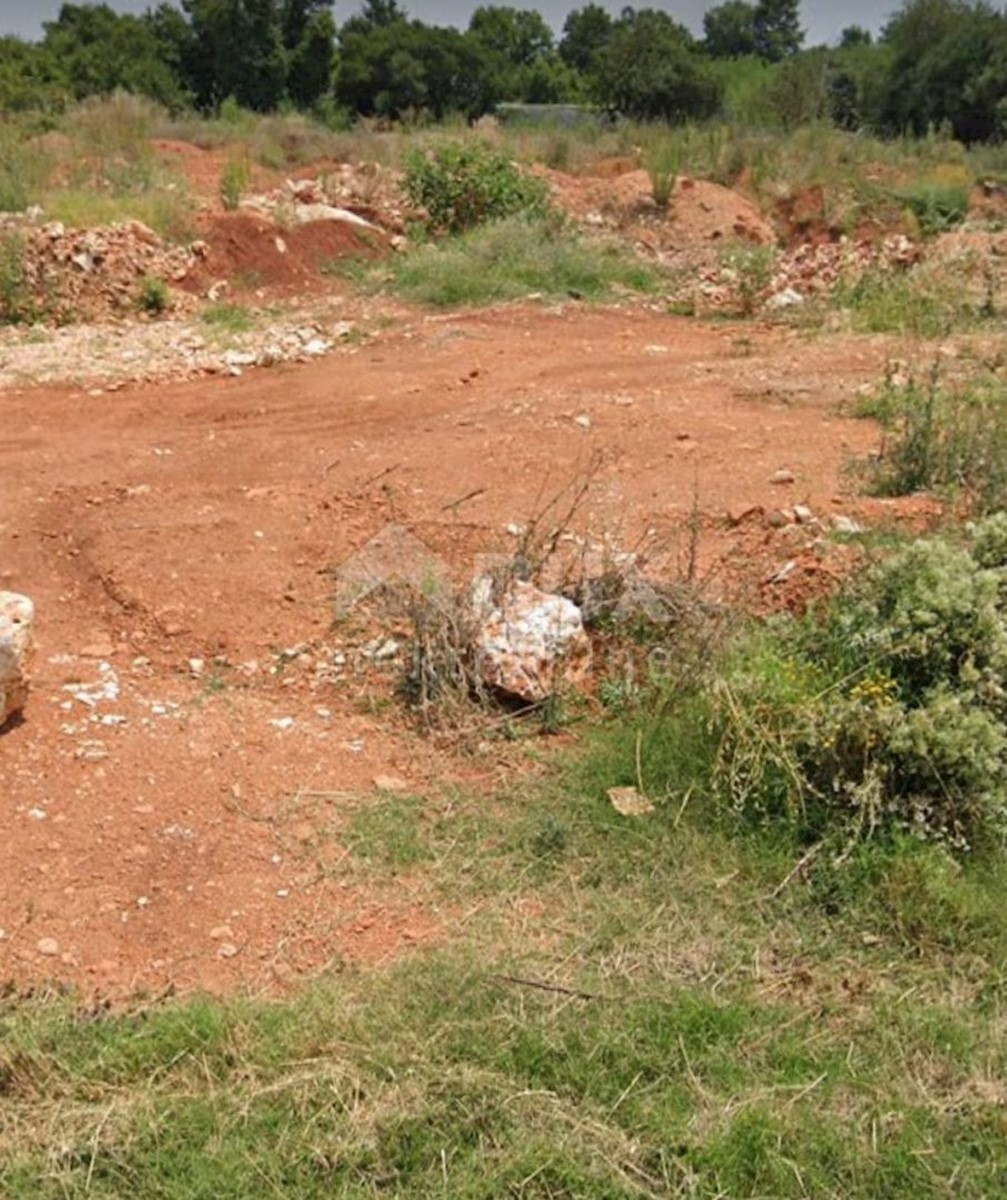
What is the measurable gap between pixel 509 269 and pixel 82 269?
2787 mm

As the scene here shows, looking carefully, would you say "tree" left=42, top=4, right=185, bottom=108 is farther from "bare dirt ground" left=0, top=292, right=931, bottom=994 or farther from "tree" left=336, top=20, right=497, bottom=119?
"bare dirt ground" left=0, top=292, right=931, bottom=994

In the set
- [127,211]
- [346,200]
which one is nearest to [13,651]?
[127,211]

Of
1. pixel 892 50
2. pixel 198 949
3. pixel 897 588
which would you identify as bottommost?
pixel 198 949

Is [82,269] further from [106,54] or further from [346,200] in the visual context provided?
[106,54]

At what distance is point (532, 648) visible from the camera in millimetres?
3357

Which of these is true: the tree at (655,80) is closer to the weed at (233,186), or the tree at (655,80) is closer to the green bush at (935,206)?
the green bush at (935,206)

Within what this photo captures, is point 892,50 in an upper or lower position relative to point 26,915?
upper

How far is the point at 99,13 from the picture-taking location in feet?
101

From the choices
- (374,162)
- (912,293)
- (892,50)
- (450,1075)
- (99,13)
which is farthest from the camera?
(99,13)

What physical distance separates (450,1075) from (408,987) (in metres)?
0.25

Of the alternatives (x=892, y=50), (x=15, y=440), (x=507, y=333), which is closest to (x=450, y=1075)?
(x=15, y=440)

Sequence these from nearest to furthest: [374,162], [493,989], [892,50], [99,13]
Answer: [493,989] → [374,162] → [892,50] → [99,13]

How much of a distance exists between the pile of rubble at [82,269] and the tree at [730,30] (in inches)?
1613

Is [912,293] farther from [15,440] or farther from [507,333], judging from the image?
[15,440]
